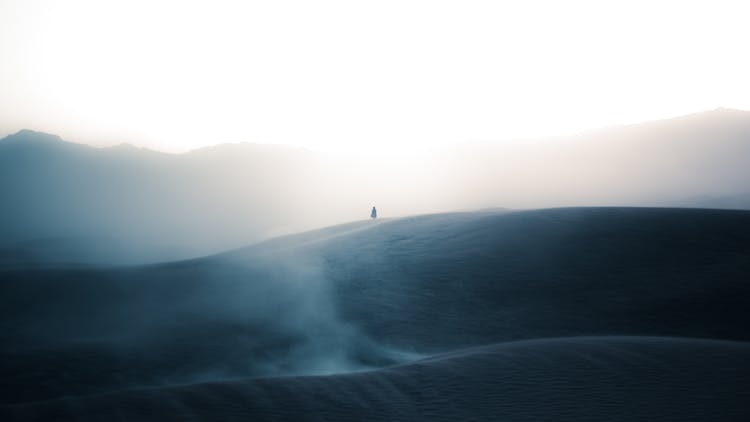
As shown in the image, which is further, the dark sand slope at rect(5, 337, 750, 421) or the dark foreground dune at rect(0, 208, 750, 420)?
the dark foreground dune at rect(0, 208, 750, 420)

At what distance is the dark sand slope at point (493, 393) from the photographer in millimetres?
5324

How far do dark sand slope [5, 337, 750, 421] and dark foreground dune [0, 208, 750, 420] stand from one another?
0.10 feet

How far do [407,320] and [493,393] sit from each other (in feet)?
22.1

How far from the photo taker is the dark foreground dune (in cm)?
594

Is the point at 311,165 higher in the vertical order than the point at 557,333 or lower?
higher

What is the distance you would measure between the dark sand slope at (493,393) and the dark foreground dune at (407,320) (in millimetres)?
32

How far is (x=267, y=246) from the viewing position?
85.9 ft

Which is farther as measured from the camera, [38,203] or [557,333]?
[38,203]

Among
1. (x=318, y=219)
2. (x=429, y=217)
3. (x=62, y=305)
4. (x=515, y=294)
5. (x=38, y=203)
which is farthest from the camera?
(x=38, y=203)

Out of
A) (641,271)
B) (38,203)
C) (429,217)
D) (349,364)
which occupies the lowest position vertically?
(349,364)

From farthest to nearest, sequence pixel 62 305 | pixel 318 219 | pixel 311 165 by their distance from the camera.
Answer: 1. pixel 311 165
2. pixel 318 219
3. pixel 62 305

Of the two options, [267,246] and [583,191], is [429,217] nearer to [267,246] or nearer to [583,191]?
[267,246]

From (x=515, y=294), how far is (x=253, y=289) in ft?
27.8

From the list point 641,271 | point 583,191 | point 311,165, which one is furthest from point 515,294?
point 311,165
